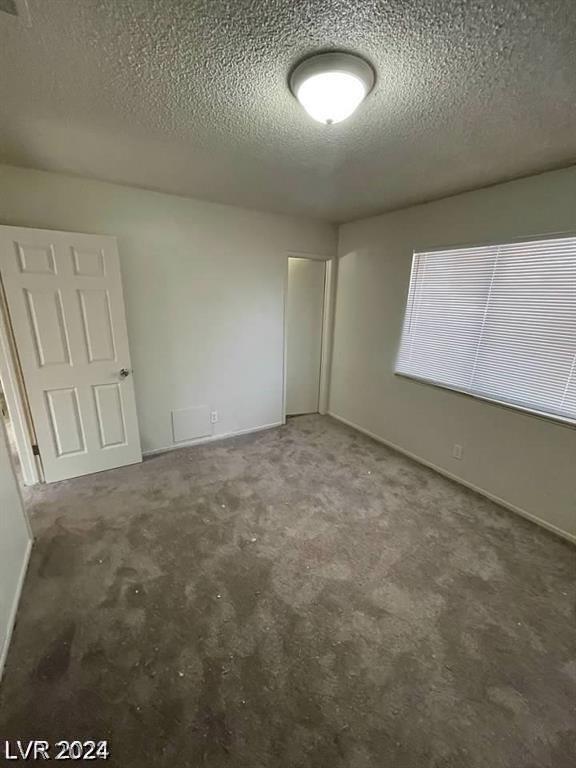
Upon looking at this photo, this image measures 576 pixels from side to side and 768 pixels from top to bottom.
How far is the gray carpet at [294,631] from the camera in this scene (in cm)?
116

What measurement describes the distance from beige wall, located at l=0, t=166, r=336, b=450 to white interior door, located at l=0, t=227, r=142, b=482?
0.20 m

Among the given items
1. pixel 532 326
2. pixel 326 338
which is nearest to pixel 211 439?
pixel 326 338

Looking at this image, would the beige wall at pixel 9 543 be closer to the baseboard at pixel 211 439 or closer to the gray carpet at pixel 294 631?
the gray carpet at pixel 294 631

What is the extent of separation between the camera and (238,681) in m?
1.32

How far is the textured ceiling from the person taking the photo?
0.99 metres

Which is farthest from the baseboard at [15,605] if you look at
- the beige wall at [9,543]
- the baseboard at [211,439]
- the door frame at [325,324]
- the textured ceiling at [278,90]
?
the door frame at [325,324]

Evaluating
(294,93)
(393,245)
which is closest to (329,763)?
(294,93)

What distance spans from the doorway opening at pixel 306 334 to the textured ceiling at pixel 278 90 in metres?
1.59

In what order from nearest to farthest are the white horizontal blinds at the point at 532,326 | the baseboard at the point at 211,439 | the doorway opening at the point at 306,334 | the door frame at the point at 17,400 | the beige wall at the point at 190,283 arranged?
the white horizontal blinds at the point at 532,326, the door frame at the point at 17,400, the beige wall at the point at 190,283, the baseboard at the point at 211,439, the doorway opening at the point at 306,334

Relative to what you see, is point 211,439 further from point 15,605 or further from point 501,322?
point 501,322

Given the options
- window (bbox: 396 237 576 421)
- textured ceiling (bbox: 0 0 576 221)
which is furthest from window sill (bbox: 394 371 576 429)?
textured ceiling (bbox: 0 0 576 221)

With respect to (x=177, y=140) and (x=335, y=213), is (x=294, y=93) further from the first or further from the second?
(x=335, y=213)

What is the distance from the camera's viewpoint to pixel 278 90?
1350 mm

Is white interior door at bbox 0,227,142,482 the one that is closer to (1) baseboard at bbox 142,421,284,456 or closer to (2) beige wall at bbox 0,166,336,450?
(2) beige wall at bbox 0,166,336,450
